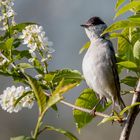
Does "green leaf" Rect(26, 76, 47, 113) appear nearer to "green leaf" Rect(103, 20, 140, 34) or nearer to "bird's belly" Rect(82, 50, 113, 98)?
"green leaf" Rect(103, 20, 140, 34)

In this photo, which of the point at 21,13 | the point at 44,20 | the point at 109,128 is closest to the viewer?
the point at 109,128

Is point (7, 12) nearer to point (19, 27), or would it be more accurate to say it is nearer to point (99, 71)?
point (19, 27)

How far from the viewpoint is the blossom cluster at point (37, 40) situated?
2012 millimetres

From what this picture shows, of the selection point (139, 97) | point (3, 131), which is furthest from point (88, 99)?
point (3, 131)

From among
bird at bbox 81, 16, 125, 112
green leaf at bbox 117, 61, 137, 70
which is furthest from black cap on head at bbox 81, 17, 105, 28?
green leaf at bbox 117, 61, 137, 70

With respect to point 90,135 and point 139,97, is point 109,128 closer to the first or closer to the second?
point 90,135

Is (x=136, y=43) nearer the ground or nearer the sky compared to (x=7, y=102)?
nearer the sky

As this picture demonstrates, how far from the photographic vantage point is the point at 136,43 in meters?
1.87

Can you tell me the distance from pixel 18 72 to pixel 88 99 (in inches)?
8.8

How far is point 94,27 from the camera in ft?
10.2

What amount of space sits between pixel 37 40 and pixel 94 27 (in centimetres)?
110

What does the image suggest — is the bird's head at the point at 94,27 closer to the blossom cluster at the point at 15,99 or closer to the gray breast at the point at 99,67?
the gray breast at the point at 99,67

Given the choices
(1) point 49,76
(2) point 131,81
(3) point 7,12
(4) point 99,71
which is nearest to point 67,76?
(1) point 49,76

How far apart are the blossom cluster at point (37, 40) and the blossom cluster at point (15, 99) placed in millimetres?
137
